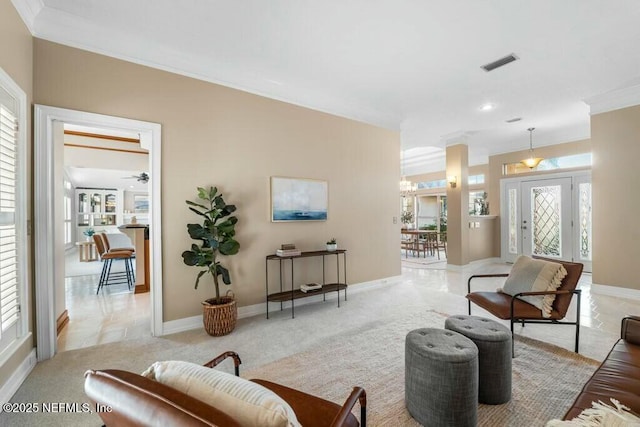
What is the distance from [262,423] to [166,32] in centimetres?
342

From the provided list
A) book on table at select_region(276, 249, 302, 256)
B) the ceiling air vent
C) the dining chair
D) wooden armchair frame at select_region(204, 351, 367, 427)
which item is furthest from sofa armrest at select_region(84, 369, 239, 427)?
the dining chair

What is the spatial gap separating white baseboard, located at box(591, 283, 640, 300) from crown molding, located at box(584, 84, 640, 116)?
279 centimetres

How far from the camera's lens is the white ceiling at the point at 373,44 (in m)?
2.47

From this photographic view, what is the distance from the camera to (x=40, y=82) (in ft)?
8.08

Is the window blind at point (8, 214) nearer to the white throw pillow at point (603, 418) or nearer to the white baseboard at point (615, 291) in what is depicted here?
the white throw pillow at point (603, 418)

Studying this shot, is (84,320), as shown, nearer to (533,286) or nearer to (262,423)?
(262,423)

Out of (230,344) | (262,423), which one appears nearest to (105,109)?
(230,344)

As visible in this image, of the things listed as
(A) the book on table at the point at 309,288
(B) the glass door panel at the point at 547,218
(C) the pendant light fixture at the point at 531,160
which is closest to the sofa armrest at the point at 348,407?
(A) the book on table at the point at 309,288

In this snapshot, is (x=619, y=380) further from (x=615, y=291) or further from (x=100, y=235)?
(x=100, y=235)

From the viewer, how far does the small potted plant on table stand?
9.56 ft

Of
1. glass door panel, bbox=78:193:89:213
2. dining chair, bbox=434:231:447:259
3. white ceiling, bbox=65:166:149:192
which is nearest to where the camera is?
white ceiling, bbox=65:166:149:192

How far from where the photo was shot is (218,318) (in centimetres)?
291

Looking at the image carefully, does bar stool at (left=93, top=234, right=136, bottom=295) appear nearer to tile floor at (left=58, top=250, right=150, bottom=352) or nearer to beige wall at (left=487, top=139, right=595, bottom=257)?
tile floor at (left=58, top=250, right=150, bottom=352)

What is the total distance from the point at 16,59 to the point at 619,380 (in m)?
4.43
